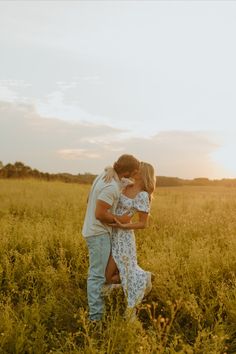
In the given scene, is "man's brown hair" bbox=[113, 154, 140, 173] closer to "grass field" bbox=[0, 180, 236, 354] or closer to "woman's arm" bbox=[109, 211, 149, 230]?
"woman's arm" bbox=[109, 211, 149, 230]

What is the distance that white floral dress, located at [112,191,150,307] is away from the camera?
540 cm

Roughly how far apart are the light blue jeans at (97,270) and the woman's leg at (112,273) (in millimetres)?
91

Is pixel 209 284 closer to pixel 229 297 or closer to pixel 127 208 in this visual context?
pixel 229 297

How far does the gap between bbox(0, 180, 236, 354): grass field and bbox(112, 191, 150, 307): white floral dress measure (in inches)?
7.7

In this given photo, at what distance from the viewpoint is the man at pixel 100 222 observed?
17.0 feet

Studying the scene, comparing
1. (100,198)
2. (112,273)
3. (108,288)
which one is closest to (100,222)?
(100,198)

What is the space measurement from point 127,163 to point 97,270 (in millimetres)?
1256

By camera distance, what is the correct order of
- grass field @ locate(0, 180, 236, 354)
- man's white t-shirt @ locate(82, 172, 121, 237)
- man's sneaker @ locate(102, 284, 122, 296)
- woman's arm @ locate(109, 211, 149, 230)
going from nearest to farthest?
grass field @ locate(0, 180, 236, 354) < man's white t-shirt @ locate(82, 172, 121, 237) < woman's arm @ locate(109, 211, 149, 230) < man's sneaker @ locate(102, 284, 122, 296)

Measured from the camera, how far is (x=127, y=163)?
5.18 m

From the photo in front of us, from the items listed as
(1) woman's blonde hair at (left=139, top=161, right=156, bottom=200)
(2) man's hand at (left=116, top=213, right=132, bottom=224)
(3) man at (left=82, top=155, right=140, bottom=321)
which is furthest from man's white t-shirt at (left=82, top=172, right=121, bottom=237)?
(1) woman's blonde hair at (left=139, top=161, right=156, bottom=200)

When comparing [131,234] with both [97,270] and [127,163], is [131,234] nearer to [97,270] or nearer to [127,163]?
[97,270]

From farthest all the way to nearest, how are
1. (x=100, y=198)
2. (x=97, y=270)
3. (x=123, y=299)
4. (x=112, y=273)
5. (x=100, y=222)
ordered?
(x=123, y=299), (x=112, y=273), (x=97, y=270), (x=100, y=222), (x=100, y=198)

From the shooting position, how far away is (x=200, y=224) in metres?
9.05

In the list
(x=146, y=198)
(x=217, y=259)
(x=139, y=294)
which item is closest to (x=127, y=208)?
(x=146, y=198)
